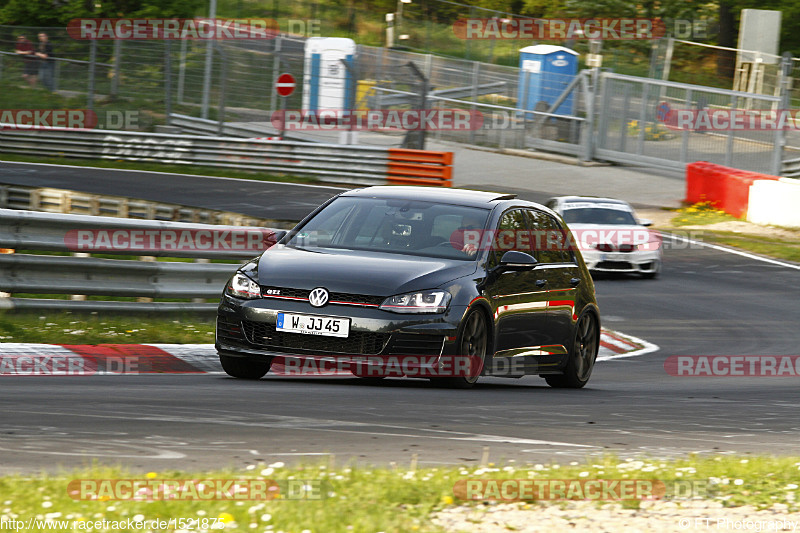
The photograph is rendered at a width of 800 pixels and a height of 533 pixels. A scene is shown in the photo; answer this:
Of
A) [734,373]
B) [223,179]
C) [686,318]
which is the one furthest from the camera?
[223,179]

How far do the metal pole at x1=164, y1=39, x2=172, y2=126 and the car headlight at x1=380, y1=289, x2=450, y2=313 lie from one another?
83.8ft

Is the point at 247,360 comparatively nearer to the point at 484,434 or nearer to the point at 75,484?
the point at 484,434

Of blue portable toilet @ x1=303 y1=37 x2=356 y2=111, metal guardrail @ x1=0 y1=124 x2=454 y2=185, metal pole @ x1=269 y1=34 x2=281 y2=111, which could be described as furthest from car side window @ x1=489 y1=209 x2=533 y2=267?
metal pole @ x1=269 y1=34 x2=281 y2=111

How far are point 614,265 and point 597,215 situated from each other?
1.20m

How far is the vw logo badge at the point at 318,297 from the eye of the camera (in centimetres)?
853

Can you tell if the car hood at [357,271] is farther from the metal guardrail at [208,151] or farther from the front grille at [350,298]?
the metal guardrail at [208,151]

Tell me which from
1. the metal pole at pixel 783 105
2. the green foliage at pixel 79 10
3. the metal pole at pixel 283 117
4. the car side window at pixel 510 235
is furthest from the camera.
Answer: the green foliage at pixel 79 10

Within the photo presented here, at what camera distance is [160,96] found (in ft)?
110

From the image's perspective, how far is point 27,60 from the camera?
31500 mm

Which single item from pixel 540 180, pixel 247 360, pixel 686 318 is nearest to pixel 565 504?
pixel 247 360

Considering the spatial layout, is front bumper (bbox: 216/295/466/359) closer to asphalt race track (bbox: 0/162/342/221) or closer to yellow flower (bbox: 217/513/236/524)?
yellow flower (bbox: 217/513/236/524)

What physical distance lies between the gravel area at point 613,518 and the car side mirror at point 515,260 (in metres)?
4.40

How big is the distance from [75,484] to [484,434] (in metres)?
2.65

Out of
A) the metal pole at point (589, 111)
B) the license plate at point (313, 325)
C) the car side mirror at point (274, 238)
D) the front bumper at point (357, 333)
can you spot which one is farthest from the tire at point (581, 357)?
the metal pole at point (589, 111)
